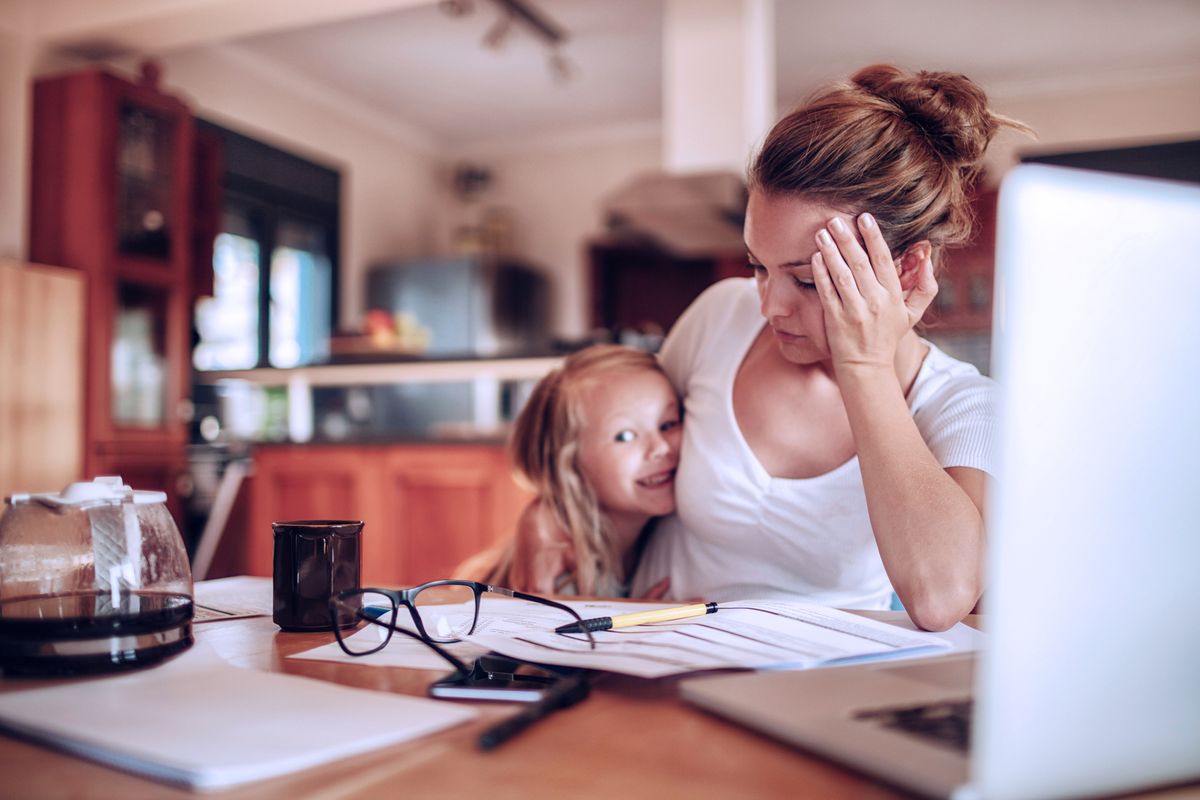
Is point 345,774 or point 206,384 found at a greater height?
point 206,384

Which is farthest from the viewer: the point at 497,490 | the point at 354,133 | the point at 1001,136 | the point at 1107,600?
the point at 354,133

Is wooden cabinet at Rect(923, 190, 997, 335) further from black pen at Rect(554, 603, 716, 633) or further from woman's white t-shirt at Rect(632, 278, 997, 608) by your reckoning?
black pen at Rect(554, 603, 716, 633)

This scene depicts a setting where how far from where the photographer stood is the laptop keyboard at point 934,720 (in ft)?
1.53

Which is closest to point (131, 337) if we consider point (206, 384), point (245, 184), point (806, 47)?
point (206, 384)

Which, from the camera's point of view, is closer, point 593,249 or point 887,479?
point 887,479

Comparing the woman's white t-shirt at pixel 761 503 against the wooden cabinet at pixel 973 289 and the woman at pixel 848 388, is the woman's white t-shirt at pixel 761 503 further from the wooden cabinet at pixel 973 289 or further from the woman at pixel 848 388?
the wooden cabinet at pixel 973 289

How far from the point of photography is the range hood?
387cm

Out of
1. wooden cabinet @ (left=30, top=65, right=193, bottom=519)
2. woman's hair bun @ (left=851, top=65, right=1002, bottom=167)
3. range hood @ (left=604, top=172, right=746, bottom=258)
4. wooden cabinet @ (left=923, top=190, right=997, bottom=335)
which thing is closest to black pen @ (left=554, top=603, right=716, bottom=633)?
woman's hair bun @ (left=851, top=65, right=1002, bottom=167)

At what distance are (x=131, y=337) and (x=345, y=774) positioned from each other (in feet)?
13.1

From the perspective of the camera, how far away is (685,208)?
406 cm

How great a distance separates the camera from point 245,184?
5199mm

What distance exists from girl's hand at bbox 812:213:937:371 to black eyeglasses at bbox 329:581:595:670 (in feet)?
1.41

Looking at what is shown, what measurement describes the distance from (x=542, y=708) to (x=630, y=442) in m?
0.85

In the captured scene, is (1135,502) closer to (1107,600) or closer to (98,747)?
(1107,600)
